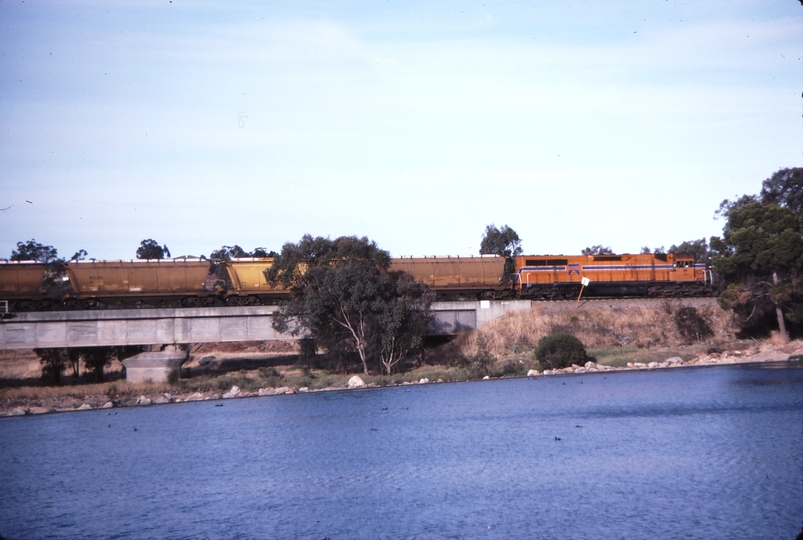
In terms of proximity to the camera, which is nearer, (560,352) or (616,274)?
(560,352)

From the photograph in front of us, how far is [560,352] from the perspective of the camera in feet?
151

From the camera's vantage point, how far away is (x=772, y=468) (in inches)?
763

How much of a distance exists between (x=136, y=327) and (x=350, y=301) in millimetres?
16643

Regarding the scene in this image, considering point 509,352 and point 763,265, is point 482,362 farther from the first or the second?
point 763,265

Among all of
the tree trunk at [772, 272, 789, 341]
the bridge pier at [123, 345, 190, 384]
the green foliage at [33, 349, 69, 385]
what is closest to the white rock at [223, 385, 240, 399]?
the bridge pier at [123, 345, 190, 384]

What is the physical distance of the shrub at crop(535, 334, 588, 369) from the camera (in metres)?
45.8

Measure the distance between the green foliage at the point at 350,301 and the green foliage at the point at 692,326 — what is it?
1782cm

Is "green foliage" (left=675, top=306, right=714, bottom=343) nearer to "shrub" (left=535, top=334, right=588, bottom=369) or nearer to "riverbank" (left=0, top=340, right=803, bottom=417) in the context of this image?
"riverbank" (left=0, top=340, right=803, bottom=417)

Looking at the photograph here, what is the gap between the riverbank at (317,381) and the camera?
43.6 metres

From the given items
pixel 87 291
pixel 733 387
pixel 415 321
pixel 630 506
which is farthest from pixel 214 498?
pixel 87 291

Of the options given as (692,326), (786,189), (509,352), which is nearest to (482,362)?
(509,352)

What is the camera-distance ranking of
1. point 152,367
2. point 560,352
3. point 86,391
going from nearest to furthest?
point 560,352
point 86,391
point 152,367

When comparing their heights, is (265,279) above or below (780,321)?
above

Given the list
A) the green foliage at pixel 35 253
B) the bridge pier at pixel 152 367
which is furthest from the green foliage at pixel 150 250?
the bridge pier at pixel 152 367
